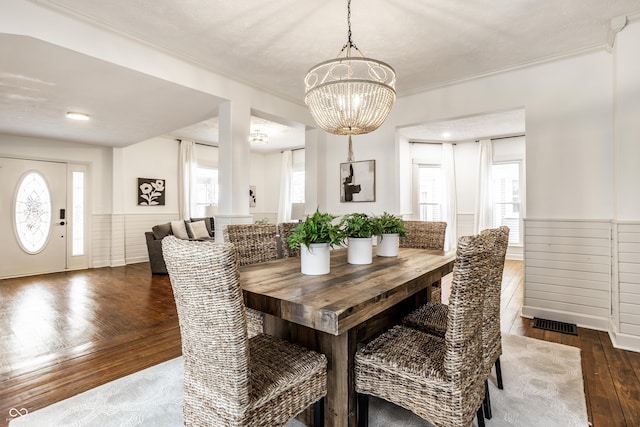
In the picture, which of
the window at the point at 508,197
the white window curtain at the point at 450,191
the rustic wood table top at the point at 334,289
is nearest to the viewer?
the rustic wood table top at the point at 334,289

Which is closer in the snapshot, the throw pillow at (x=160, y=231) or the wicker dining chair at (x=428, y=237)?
the wicker dining chair at (x=428, y=237)

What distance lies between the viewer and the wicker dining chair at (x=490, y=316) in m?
1.54

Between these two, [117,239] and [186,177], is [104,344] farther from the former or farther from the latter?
[186,177]

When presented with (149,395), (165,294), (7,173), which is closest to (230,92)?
(165,294)

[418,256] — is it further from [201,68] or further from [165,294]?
[165,294]

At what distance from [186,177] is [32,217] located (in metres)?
2.70

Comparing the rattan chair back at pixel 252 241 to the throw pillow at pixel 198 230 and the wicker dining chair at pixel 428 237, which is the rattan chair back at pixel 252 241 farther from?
the throw pillow at pixel 198 230

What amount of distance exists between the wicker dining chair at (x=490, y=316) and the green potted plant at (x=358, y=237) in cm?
47

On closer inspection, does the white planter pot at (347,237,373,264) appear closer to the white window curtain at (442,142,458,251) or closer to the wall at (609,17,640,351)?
the wall at (609,17,640,351)

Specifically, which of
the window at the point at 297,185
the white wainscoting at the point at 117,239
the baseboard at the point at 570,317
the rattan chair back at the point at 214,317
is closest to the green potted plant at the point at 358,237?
the rattan chair back at the point at 214,317

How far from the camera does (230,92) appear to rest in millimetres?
3717

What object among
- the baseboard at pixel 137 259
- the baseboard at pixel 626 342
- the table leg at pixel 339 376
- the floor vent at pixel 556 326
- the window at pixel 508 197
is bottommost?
the floor vent at pixel 556 326

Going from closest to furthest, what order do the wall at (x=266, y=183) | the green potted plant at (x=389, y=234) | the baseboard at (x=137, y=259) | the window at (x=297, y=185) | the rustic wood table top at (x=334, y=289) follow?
the rustic wood table top at (x=334, y=289) < the green potted plant at (x=389, y=234) < the baseboard at (x=137, y=259) < the window at (x=297, y=185) < the wall at (x=266, y=183)

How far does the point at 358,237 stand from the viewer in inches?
82.4
